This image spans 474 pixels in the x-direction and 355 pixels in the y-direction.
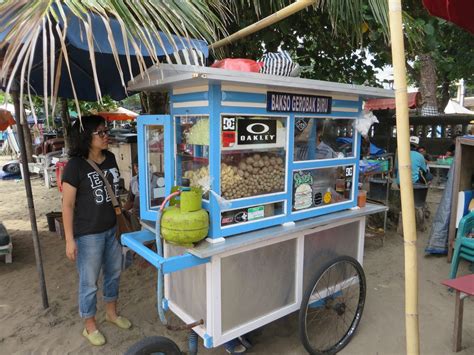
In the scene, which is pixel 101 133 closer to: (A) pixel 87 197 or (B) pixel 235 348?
(A) pixel 87 197

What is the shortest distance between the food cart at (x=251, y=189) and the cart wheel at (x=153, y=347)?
0.03m

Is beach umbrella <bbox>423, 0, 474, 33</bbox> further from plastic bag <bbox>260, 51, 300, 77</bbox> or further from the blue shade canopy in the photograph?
the blue shade canopy

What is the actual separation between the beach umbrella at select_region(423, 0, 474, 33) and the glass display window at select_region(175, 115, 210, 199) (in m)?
1.41

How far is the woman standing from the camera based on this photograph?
2576 mm

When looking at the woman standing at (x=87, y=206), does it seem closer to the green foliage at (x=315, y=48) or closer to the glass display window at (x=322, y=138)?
the glass display window at (x=322, y=138)

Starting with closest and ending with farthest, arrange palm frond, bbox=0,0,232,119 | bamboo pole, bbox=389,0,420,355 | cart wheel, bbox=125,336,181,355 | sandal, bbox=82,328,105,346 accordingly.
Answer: bamboo pole, bbox=389,0,420,355, palm frond, bbox=0,0,232,119, cart wheel, bbox=125,336,181,355, sandal, bbox=82,328,105,346

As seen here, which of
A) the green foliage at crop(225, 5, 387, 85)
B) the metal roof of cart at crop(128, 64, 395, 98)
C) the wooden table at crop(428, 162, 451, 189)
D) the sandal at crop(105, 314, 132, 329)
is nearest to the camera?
the metal roof of cart at crop(128, 64, 395, 98)

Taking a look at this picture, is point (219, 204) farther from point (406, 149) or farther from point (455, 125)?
point (455, 125)

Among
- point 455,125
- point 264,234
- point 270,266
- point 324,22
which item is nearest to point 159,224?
point 264,234

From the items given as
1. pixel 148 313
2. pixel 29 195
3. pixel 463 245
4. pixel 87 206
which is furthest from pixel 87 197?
pixel 463 245

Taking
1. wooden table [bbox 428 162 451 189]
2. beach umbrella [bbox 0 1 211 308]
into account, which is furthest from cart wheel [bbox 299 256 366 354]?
wooden table [bbox 428 162 451 189]

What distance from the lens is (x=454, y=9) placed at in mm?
1984

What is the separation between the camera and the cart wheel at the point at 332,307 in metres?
2.67

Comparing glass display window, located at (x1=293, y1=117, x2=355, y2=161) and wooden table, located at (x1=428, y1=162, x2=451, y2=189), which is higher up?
glass display window, located at (x1=293, y1=117, x2=355, y2=161)
